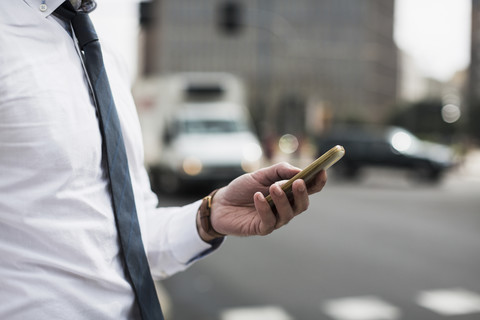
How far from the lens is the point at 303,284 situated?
6.05m

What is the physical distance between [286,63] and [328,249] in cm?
8148

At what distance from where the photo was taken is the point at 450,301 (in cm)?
543

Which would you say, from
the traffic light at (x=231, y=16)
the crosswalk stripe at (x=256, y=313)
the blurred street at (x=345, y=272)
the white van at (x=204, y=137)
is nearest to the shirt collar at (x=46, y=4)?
the blurred street at (x=345, y=272)

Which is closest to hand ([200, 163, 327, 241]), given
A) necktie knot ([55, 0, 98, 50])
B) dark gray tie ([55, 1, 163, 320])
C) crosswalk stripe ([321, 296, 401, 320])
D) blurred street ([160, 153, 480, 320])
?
dark gray tie ([55, 1, 163, 320])

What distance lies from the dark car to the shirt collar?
18.8m

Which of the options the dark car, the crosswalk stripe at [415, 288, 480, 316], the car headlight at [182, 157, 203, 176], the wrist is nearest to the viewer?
the wrist

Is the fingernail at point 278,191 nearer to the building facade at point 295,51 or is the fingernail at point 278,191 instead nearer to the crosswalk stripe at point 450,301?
the crosswalk stripe at point 450,301

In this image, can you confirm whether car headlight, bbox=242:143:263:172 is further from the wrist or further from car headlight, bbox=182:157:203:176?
the wrist

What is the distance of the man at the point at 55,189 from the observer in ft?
3.60

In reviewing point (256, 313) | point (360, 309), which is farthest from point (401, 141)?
point (256, 313)

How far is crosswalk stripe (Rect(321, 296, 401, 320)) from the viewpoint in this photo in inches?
196

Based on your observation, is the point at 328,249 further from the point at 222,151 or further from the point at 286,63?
the point at 286,63

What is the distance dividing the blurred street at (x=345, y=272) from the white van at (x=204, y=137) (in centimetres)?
234

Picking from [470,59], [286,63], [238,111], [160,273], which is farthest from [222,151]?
[470,59]
